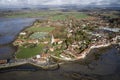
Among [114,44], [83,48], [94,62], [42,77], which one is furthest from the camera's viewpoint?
[114,44]

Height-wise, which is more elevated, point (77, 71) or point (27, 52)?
point (27, 52)

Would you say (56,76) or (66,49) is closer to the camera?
(56,76)

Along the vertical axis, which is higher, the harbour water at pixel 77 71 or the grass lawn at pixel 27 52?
the grass lawn at pixel 27 52

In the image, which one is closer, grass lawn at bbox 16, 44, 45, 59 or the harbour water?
the harbour water

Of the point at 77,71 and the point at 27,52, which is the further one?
the point at 27,52

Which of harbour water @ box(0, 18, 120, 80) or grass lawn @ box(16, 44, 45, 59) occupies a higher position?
grass lawn @ box(16, 44, 45, 59)

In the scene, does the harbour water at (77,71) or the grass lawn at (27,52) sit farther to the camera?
the grass lawn at (27,52)

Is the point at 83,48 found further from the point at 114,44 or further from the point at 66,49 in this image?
the point at 114,44

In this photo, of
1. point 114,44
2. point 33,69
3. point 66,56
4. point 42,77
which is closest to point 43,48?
point 66,56
